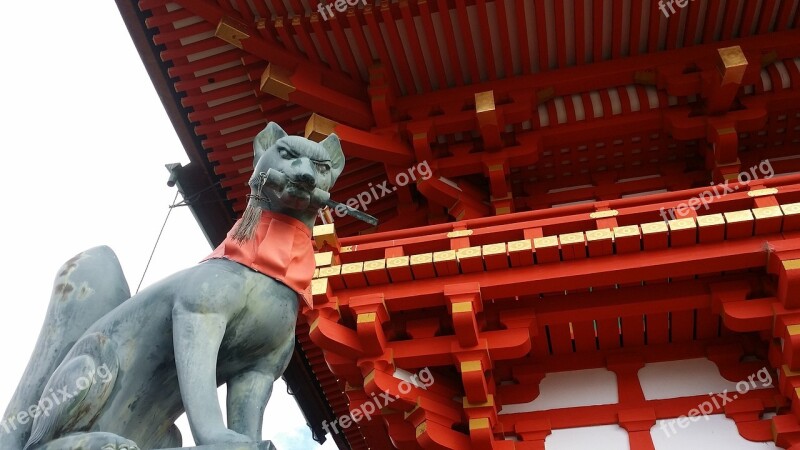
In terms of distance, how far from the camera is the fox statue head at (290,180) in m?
3.17

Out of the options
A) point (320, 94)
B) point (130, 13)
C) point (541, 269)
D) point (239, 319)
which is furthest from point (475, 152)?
point (239, 319)

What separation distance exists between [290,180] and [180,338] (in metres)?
0.69

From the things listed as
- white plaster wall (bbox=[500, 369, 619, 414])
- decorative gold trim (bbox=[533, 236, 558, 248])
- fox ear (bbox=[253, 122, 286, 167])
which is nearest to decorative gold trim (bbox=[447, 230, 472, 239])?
decorative gold trim (bbox=[533, 236, 558, 248])

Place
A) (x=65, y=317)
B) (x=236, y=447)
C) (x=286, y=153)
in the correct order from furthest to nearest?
1. (x=286, y=153)
2. (x=65, y=317)
3. (x=236, y=447)

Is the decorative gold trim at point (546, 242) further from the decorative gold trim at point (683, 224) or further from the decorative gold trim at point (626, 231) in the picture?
the decorative gold trim at point (683, 224)

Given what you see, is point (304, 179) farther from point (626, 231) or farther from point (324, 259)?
point (626, 231)

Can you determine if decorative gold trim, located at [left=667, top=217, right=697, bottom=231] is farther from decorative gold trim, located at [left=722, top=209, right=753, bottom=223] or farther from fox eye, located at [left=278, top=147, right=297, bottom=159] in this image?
fox eye, located at [left=278, top=147, right=297, bottom=159]

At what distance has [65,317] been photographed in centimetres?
309

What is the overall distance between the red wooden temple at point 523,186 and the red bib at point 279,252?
258 centimetres

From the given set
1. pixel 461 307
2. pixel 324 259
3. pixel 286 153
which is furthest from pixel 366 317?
pixel 286 153

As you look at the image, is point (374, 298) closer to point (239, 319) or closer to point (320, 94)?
point (320, 94)

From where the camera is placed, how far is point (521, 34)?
7.34 meters

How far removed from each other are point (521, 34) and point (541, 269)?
2.32m

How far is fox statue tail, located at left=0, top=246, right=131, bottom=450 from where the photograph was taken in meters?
2.86
